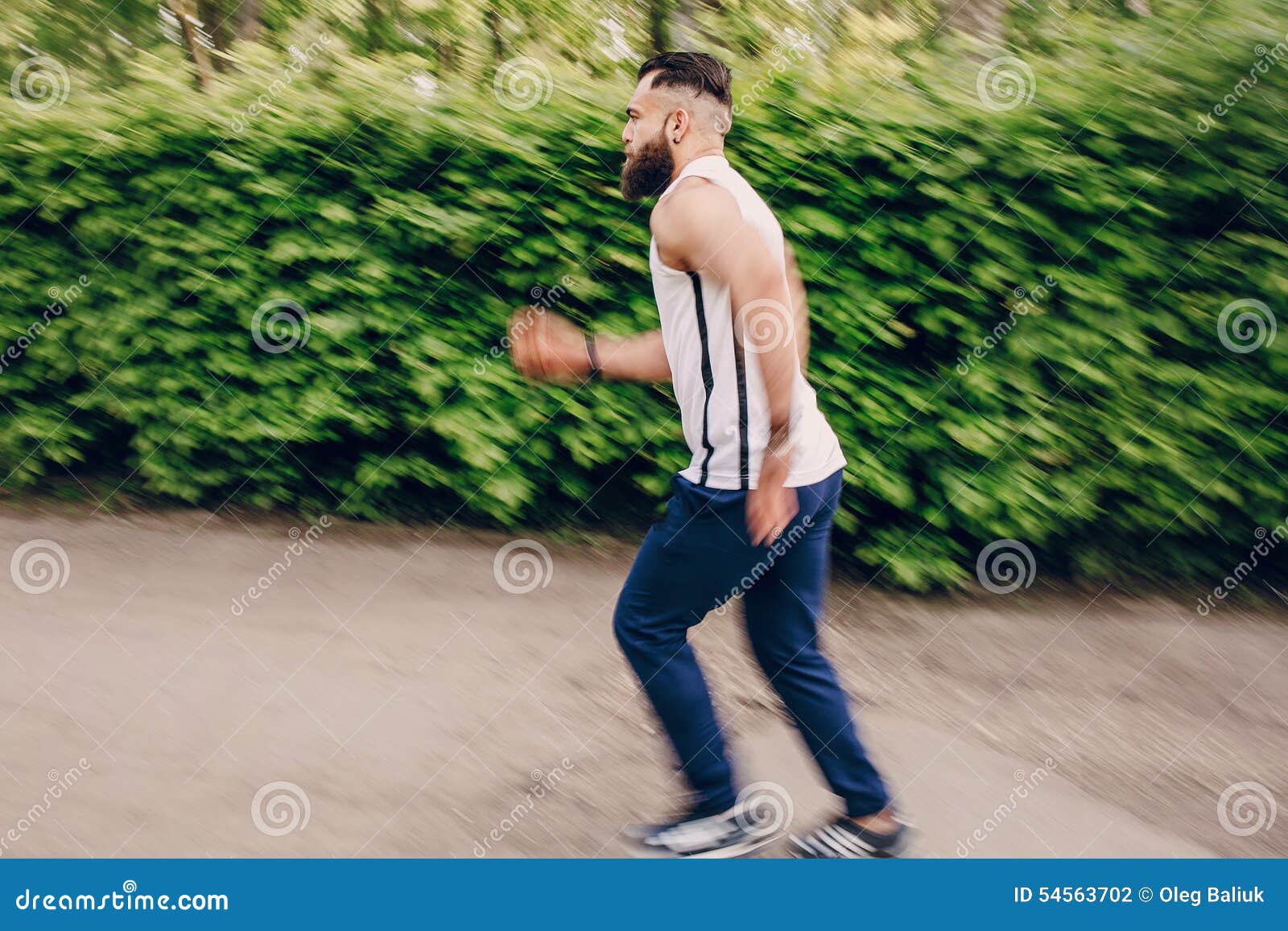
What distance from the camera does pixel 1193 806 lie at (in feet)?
12.1

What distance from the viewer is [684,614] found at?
2908 millimetres

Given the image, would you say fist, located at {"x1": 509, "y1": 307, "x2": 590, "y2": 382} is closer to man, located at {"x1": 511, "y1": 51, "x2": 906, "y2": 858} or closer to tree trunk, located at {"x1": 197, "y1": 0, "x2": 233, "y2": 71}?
man, located at {"x1": 511, "y1": 51, "x2": 906, "y2": 858}

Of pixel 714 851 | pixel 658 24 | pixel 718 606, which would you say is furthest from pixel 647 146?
pixel 658 24

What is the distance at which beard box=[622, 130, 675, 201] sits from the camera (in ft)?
9.29

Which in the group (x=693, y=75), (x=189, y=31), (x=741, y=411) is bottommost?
(x=189, y=31)

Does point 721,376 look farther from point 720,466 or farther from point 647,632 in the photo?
point 647,632

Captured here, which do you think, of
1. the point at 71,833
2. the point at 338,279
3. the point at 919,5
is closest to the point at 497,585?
the point at 338,279

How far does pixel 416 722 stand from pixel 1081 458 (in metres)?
3.01

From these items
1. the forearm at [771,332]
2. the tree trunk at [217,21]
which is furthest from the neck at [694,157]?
the tree trunk at [217,21]

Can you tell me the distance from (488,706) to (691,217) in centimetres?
215

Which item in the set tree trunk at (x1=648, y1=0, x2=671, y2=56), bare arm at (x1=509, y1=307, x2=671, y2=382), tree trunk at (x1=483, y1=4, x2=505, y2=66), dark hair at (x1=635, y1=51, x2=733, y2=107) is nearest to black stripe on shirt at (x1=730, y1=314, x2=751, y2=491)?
bare arm at (x1=509, y1=307, x2=671, y2=382)

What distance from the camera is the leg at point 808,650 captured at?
2.89 metres

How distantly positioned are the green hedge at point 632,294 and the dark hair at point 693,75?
190 centimetres

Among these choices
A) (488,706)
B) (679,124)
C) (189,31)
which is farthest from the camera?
(189,31)
